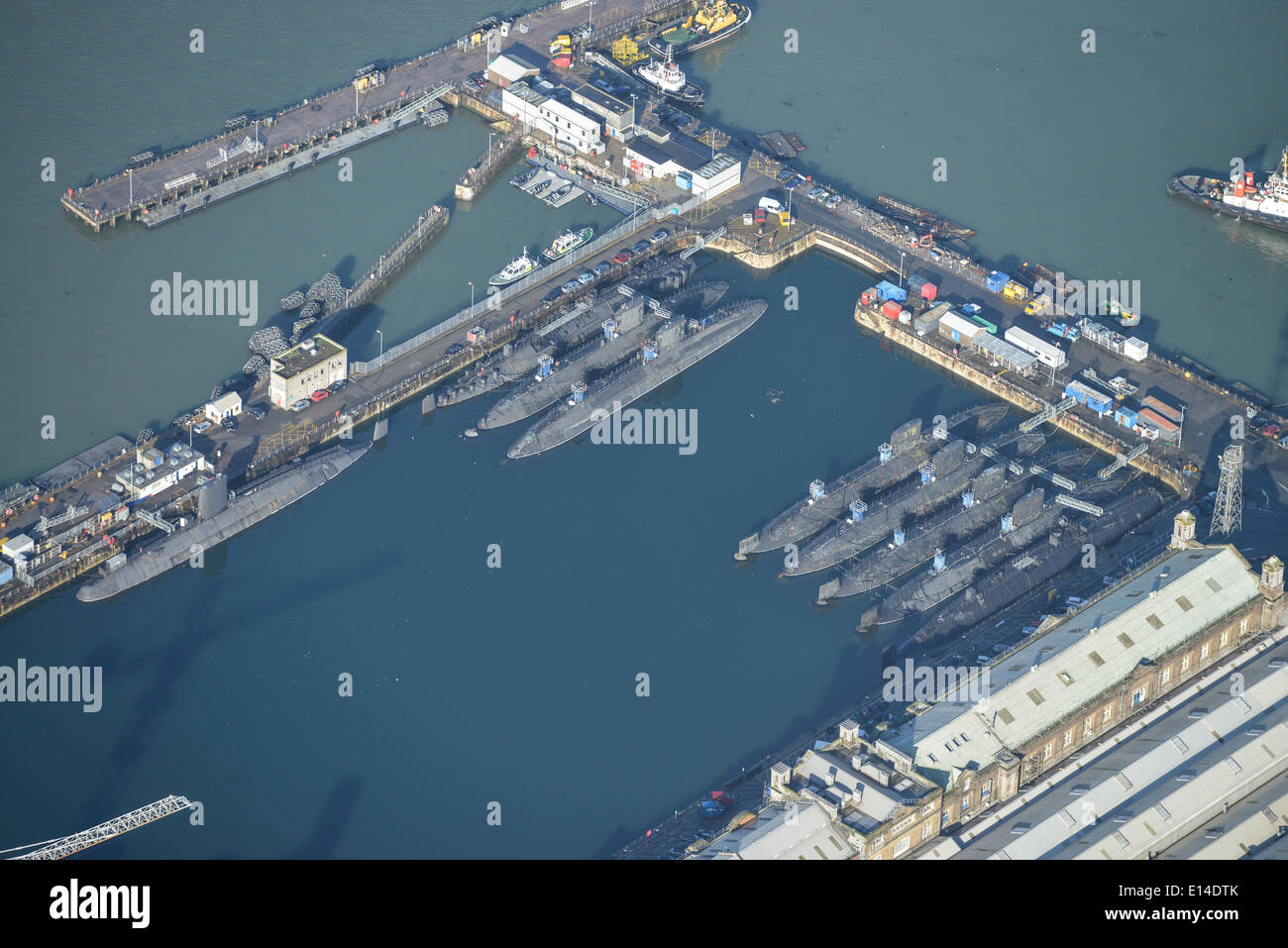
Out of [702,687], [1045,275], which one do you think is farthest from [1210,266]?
[702,687]

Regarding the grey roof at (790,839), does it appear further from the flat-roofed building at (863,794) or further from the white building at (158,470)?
the white building at (158,470)

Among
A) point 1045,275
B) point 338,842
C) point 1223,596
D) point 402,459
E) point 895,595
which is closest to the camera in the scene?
point 338,842

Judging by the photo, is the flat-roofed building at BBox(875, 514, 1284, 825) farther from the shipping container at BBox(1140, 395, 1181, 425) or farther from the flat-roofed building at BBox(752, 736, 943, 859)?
the shipping container at BBox(1140, 395, 1181, 425)

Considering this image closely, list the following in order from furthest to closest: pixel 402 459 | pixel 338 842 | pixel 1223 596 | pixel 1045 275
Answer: pixel 1045 275 < pixel 402 459 < pixel 1223 596 < pixel 338 842

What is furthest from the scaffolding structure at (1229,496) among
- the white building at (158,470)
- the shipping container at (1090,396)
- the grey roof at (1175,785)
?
the white building at (158,470)

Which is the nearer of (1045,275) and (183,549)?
(183,549)

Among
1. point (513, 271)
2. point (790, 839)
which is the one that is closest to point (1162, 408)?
point (513, 271)

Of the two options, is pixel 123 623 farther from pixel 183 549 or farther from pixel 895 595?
pixel 895 595
